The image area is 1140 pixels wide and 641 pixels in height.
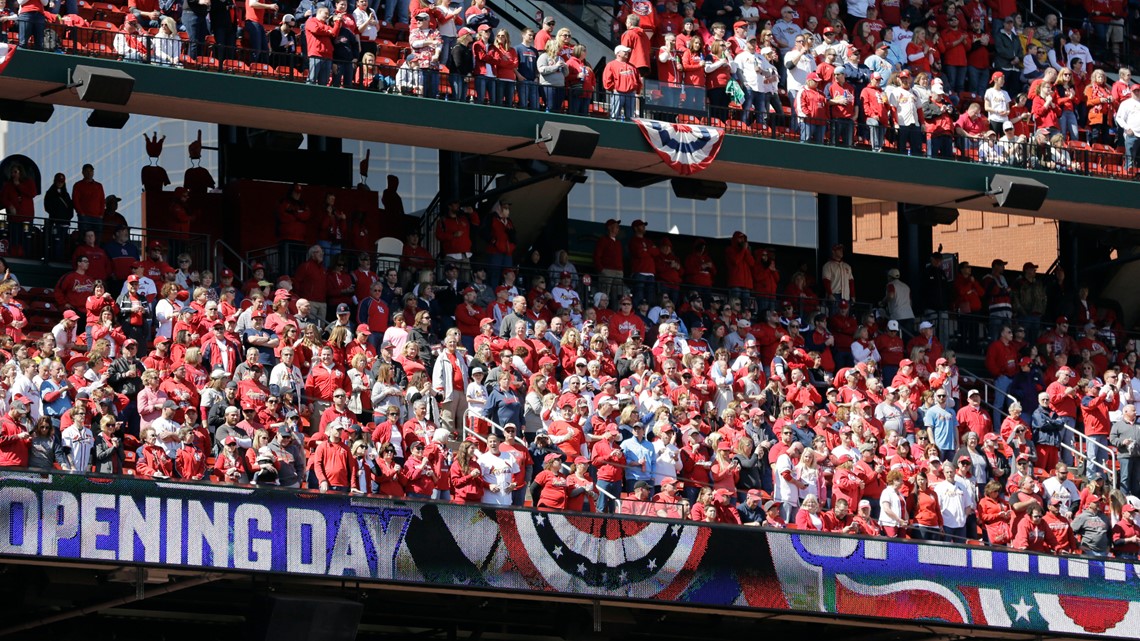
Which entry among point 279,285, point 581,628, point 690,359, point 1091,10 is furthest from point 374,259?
point 1091,10

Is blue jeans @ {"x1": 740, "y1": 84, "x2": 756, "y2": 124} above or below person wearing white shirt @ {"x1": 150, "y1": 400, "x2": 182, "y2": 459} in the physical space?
above

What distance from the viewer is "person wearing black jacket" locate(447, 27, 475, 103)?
75.5 feet

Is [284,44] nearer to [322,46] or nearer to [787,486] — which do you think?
[322,46]

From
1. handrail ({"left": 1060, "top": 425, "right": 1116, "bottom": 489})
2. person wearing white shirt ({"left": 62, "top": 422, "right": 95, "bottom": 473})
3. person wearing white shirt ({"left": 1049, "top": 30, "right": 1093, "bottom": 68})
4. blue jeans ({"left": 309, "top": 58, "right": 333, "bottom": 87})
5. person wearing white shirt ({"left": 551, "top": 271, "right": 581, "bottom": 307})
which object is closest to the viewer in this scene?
person wearing white shirt ({"left": 62, "top": 422, "right": 95, "bottom": 473})

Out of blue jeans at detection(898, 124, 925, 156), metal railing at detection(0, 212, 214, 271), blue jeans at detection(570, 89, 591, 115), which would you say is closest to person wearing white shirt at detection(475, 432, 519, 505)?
metal railing at detection(0, 212, 214, 271)

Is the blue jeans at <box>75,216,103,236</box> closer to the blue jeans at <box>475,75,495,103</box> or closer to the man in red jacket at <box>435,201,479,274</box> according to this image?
the man in red jacket at <box>435,201,479,274</box>

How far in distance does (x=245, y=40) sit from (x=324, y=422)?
6.05m

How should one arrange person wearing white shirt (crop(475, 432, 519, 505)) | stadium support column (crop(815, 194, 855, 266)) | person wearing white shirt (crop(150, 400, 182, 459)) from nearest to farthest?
person wearing white shirt (crop(150, 400, 182, 459))
person wearing white shirt (crop(475, 432, 519, 505))
stadium support column (crop(815, 194, 855, 266))

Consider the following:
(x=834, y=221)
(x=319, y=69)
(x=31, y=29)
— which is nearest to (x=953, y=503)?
(x=319, y=69)

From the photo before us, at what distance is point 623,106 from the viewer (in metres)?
23.9

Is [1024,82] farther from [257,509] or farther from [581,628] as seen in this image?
[257,509]

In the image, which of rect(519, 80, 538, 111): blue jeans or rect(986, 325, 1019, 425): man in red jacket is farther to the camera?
rect(986, 325, 1019, 425): man in red jacket

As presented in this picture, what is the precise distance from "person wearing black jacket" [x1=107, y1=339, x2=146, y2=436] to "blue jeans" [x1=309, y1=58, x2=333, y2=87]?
17.3ft

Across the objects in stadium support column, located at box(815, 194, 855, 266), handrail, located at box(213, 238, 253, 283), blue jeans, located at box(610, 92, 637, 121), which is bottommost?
handrail, located at box(213, 238, 253, 283)
